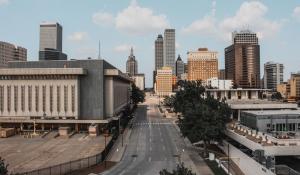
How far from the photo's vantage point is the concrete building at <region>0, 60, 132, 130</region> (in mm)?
106562

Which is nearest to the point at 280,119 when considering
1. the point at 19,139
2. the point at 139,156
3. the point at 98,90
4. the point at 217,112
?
the point at 217,112

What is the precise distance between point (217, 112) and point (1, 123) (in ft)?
207

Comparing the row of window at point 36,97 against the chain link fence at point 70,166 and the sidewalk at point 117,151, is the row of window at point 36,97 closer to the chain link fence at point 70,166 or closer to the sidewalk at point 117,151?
the sidewalk at point 117,151

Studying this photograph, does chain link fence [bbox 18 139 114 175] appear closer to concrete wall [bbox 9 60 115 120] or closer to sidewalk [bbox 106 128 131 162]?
sidewalk [bbox 106 128 131 162]

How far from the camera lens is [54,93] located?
352 feet

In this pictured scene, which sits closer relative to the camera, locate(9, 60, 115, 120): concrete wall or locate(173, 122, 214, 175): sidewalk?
locate(173, 122, 214, 175): sidewalk

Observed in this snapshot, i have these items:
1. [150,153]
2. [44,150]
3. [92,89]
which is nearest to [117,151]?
[150,153]

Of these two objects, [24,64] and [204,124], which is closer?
[204,124]

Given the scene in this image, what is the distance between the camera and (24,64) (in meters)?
111

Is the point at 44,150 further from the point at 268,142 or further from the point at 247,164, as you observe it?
the point at 268,142

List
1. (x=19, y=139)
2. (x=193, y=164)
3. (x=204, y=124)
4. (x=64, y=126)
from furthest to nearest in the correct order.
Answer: (x=64, y=126) → (x=19, y=139) → (x=204, y=124) → (x=193, y=164)

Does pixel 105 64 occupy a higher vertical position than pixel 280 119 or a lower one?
higher

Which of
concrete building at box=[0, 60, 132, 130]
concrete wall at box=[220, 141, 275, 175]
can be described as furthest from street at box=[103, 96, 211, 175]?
concrete building at box=[0, 60, 132, 130]

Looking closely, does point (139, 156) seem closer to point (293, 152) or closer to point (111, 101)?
point (293, 152)
